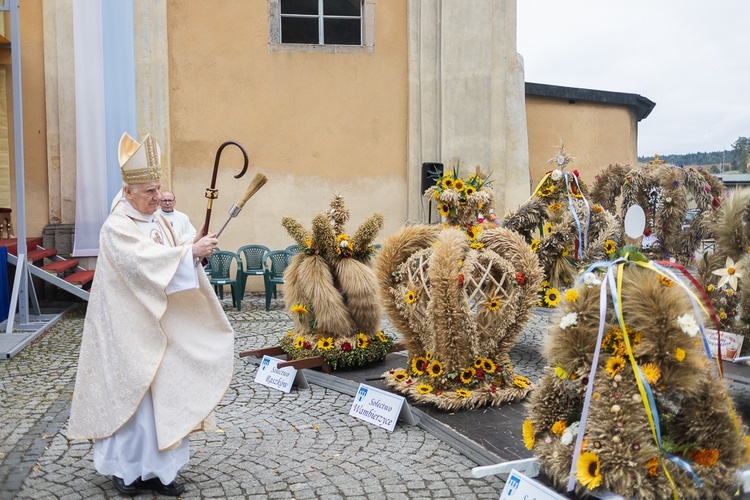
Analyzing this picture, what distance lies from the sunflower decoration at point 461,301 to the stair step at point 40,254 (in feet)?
20.3

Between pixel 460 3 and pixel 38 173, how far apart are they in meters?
6.98

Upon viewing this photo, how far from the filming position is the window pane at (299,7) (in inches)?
477

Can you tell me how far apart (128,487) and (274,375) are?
2.36 metres

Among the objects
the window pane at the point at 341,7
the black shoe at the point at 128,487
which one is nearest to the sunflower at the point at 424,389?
the black shoe at the point at 128,487

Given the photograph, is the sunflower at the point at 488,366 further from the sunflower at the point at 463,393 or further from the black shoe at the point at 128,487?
the black shoe at the point at 128,487

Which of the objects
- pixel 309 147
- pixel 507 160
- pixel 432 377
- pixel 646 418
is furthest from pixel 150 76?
pixel 646 418

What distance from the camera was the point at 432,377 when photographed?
552cm

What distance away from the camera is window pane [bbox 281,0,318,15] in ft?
39.8

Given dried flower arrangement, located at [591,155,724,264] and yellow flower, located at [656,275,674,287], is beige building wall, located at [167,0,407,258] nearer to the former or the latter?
dried flower arrangement, located at [591,155,724,264]

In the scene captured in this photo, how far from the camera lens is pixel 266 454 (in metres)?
4.91

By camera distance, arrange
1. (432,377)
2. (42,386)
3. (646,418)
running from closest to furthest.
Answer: (646,418), (432,377), (42,386)

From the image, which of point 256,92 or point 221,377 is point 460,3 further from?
point 221,377

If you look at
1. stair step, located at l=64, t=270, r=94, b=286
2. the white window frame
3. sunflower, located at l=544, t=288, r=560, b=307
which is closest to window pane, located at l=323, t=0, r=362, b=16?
the white window frame

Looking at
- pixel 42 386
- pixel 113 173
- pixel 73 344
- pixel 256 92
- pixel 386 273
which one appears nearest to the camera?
pixel 386 273
